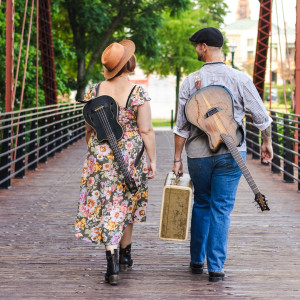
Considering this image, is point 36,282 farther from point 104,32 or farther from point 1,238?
point 104,32

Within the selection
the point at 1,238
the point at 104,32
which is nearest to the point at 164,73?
the point at 104,32

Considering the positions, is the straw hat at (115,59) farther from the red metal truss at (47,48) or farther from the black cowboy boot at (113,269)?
the red metal truss at (47,48)

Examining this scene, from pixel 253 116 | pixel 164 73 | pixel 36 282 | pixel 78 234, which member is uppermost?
pixel 164 73

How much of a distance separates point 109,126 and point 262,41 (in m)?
12.4

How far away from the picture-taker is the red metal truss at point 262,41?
16.5m

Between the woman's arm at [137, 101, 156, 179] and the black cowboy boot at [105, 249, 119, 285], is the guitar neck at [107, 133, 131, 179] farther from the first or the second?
the black cowboy boot at [105, 249, 119, 285]

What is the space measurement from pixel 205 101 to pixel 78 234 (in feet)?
3.93

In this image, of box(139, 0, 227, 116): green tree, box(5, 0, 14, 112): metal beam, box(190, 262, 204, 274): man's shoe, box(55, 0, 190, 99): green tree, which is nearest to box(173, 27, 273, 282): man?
box(190, 262, 204, 274): man's shoe

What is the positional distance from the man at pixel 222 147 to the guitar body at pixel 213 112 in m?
0.07

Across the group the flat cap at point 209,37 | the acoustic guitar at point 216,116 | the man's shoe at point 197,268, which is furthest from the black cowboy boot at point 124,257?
the flat cap at point 209,37

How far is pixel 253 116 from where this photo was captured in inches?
192

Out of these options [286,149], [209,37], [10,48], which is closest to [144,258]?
[209,37]

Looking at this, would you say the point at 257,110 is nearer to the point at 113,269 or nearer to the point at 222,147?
the point at 222,147

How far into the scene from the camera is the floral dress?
4.85 meters
